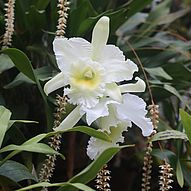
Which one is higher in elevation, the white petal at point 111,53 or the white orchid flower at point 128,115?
the white petal at point 111,53

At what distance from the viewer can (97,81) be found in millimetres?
663

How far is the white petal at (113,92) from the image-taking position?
65cm

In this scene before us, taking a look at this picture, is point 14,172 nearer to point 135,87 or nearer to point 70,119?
point 70,119

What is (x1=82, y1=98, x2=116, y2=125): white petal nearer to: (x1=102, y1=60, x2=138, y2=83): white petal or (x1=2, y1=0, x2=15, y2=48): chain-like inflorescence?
(x1=102, y1=60, x2=138, y2=83): white petal

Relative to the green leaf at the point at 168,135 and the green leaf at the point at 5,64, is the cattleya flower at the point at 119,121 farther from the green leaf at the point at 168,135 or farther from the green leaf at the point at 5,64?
the green leaf at the point at 5,64

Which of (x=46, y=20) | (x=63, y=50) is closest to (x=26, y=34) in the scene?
(x=46, y=20)

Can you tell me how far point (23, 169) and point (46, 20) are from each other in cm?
34

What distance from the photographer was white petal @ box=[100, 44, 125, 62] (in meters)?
0.67

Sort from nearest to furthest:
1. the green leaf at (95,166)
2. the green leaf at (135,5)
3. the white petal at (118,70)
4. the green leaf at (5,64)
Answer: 1. the green leaf at (95,166)
2. the white petal at (118,70)
3. the green leaf at (5,64)
4. the green leaf at (135,5)

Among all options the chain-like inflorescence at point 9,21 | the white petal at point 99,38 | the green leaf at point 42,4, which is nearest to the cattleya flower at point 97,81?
the white petal at point 99,38

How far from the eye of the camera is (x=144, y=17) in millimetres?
1230

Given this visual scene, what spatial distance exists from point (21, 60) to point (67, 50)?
81mm

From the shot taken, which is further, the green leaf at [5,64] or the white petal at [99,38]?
the green leaf at [5,64]

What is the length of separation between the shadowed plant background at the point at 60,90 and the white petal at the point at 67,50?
63mm
